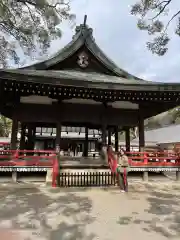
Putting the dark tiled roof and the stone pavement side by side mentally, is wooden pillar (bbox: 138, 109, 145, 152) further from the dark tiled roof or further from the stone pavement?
the dark tiled roof

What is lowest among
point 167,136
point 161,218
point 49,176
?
point 161,218

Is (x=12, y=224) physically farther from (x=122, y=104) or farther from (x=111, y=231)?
(x=122, y=104)

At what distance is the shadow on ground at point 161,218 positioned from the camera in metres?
4.41

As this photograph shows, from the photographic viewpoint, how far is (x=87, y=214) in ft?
17.5

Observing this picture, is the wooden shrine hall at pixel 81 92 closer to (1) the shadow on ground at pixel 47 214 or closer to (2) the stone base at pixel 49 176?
(2) the stone base at pixel 49 176

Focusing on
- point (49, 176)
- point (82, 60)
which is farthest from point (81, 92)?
point (49, 176)

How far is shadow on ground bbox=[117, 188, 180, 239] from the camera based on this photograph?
441cm

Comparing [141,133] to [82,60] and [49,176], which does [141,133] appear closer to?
[82,60]

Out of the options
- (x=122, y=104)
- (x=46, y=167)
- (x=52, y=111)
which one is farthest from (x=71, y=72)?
(x=46, y=167)

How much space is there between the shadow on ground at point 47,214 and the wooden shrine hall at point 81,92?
4180 mm

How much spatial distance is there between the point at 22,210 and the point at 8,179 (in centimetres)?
437

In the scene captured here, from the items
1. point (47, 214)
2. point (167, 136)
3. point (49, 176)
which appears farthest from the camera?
point (167, 136)

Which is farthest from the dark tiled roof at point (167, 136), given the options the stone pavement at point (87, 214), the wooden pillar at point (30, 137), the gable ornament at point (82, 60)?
the stone pavement at point (87, 214)

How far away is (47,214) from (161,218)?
2947 millimetres
